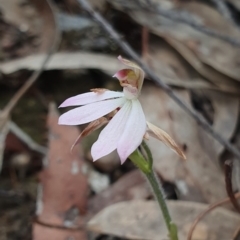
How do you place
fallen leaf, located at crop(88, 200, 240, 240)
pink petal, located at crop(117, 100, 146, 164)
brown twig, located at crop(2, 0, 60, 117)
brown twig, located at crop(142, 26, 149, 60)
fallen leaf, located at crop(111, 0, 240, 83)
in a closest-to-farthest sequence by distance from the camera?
pink petal, located at crop(117, 100, 146, 164)
fallen leaf, located at crop(88, 200, 240, 240)
brown twig, located at crop(2, 0, 60, 117)
fallen leaf, located at crop(111, 0, 240, 83)
brown twig, located at crop(142, 26, 149, 60)

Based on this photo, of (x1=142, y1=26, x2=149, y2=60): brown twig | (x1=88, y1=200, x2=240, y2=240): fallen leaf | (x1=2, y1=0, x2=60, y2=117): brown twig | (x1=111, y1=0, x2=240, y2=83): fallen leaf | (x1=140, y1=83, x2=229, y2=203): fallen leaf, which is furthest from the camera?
(x1=142, y1=26, x2=149, y2=60): brown twig

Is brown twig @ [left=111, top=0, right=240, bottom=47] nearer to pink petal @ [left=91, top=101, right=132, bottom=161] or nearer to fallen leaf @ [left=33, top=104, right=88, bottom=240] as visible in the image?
fallen leaf @ [left=33, top=104, right=88, bottom=240]

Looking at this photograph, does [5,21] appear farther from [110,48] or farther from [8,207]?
[8,207]

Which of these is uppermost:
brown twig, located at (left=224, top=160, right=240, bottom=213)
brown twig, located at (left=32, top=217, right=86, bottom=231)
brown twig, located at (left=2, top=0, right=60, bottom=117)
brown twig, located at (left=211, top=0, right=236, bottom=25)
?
brown twig, located at (left=224, top=160, right=240, bottom=213)

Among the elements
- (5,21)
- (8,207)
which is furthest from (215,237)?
(5,21)

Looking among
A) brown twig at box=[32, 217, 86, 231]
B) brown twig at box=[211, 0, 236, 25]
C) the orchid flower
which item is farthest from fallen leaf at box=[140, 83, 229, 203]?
the orchid flower

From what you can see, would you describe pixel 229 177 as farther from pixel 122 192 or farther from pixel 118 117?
pixel 122 192

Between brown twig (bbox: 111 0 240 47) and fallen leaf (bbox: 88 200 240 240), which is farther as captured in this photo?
brown twig (bbox: 111 0 240 47)

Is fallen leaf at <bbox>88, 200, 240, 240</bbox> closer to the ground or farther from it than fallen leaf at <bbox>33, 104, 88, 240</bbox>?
farther from it
